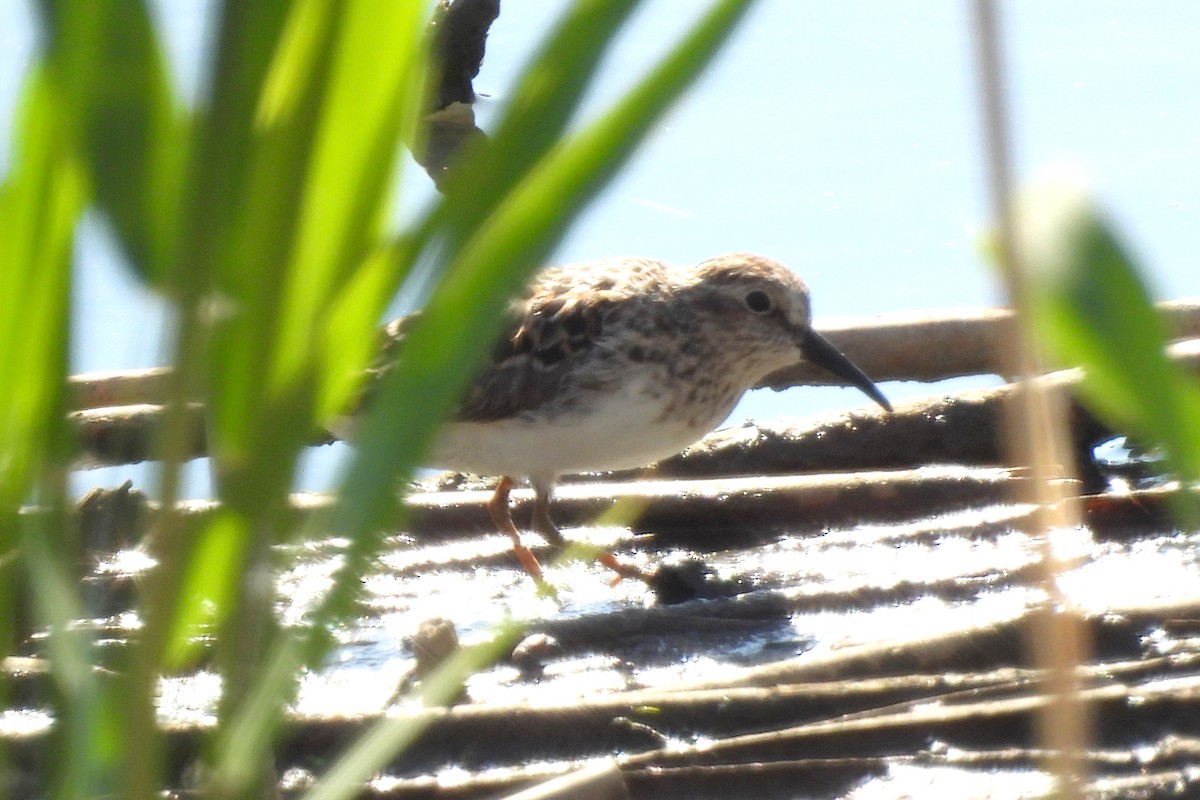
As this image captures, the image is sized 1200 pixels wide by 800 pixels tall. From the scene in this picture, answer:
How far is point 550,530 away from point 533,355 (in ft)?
2.42

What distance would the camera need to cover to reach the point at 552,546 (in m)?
4.66

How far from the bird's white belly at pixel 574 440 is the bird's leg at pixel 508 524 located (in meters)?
0.11

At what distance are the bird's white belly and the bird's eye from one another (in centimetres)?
66

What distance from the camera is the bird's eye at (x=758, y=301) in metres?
5.56

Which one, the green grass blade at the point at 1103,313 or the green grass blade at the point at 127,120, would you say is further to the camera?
the green grass blade at the point at 127,120

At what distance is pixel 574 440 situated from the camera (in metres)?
4.92

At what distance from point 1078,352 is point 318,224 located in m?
0.49

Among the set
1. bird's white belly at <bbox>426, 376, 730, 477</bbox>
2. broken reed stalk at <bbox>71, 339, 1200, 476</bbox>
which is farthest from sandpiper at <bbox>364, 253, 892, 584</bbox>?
broken reed stalk at <bbox>71, 339, 1200, 476</bbox>

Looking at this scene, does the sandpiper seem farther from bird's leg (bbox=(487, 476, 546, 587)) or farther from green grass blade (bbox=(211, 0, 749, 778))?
green grass blade (bbox=(211, 0, 749, 778))

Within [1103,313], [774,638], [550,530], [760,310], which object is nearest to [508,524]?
[550,530]

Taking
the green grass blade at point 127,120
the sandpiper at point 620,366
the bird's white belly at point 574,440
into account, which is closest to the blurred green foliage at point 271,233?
the green grass blade at point 127,120

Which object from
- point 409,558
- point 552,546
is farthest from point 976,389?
point 409,558

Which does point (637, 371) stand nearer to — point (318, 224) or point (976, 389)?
point (976, 389)

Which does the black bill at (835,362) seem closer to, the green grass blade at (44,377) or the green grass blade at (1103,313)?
the green grass blade at (44,377)
